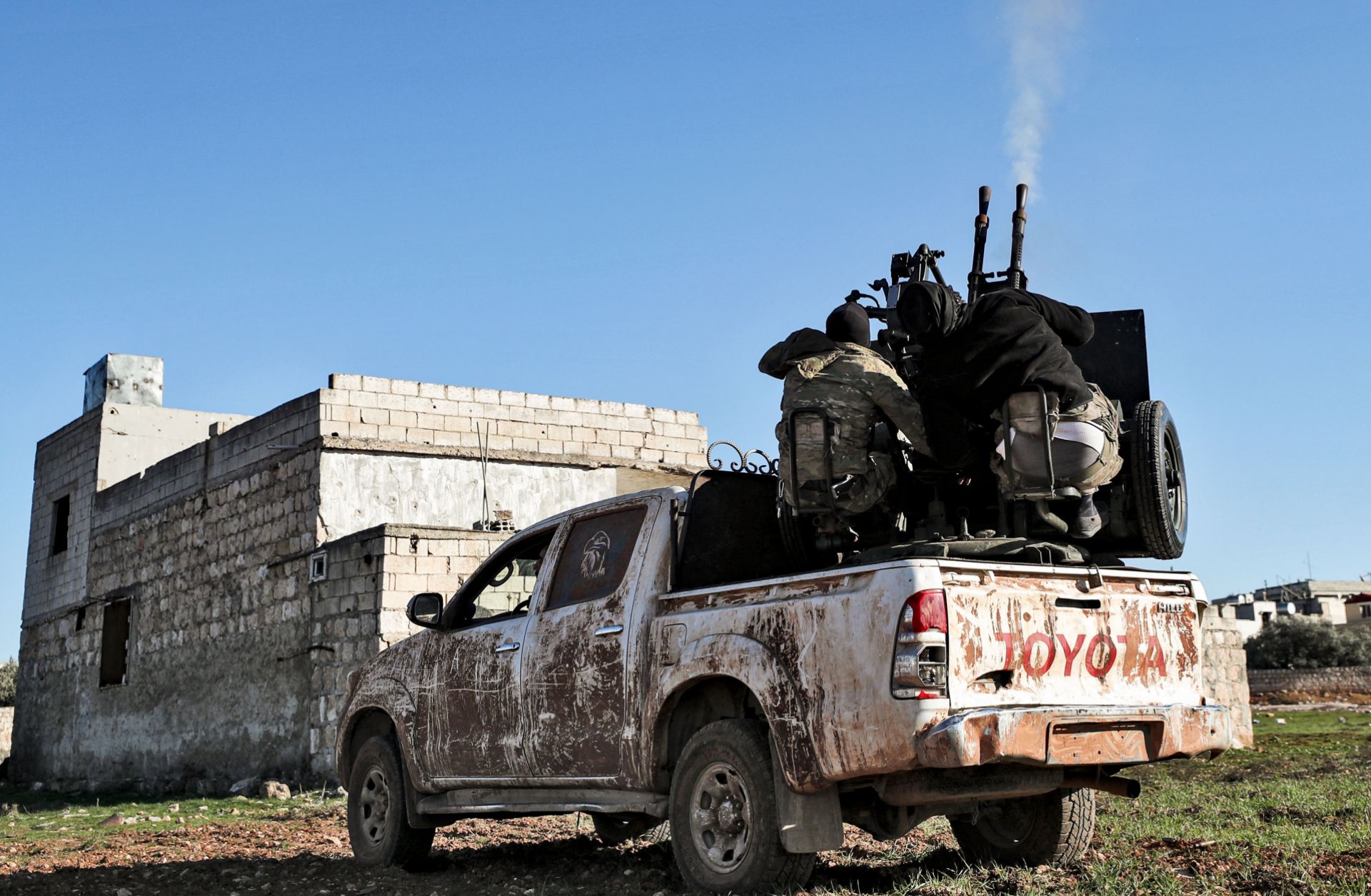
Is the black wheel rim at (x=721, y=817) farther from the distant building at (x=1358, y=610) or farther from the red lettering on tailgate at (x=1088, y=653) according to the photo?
the distant building at (x=1358, y=610)

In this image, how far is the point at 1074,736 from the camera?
509cm

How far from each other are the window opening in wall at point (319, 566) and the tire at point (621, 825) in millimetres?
8895

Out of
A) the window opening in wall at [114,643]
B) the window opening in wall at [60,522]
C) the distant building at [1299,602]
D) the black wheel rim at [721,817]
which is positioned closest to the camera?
the black wheel rim at [721,817]

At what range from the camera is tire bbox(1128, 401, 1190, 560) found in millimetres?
5941

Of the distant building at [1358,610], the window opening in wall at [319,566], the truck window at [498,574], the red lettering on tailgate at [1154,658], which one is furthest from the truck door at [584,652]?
the distant building at [1358,610]

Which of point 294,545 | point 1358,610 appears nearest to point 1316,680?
point 294,545

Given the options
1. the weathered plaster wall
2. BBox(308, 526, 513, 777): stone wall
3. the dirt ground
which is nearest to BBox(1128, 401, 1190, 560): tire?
the dirt ground

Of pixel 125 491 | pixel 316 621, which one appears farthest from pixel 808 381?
pixel 125 491

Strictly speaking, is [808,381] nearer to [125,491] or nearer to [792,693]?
[792,693]

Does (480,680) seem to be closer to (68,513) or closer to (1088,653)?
(1088,653)

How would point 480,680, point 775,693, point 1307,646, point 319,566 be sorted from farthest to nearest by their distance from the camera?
point 1307,646, point 319,566, point 480,680, point 775,693

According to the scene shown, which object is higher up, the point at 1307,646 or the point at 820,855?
the point at 1307,646

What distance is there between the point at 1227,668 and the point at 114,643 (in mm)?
17259

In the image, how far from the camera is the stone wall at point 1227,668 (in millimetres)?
17375
